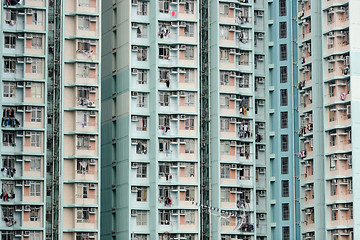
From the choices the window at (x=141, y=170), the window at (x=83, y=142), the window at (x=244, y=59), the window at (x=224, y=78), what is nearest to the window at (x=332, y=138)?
the window at (x=224, y=78)

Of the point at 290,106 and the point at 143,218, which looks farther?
the point at 290,106

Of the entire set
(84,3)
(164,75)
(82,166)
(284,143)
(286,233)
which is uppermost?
(84,3)

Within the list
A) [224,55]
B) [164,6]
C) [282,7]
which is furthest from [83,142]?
[282,7]

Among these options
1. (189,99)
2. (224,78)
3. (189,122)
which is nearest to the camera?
(189,122)

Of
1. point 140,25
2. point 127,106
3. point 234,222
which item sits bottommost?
point 234,222

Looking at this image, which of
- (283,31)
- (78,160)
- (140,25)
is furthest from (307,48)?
(78,160)

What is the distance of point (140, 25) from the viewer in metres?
115

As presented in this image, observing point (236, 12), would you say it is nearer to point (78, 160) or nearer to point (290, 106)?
point (290, 106)

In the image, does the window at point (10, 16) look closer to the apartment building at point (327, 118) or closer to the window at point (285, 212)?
the apartment building at point (327, 118)

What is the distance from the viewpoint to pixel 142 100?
4503 inches

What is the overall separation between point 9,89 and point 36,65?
10.9 feet

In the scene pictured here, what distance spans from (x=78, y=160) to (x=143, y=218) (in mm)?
8130

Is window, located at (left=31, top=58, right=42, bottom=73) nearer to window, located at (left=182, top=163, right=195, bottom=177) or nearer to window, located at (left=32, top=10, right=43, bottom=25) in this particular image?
window, located at (left=32, top=10, right=43, bottom=25)

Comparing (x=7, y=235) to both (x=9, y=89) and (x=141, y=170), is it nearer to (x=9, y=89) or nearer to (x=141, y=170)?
(x=9, y=89)
